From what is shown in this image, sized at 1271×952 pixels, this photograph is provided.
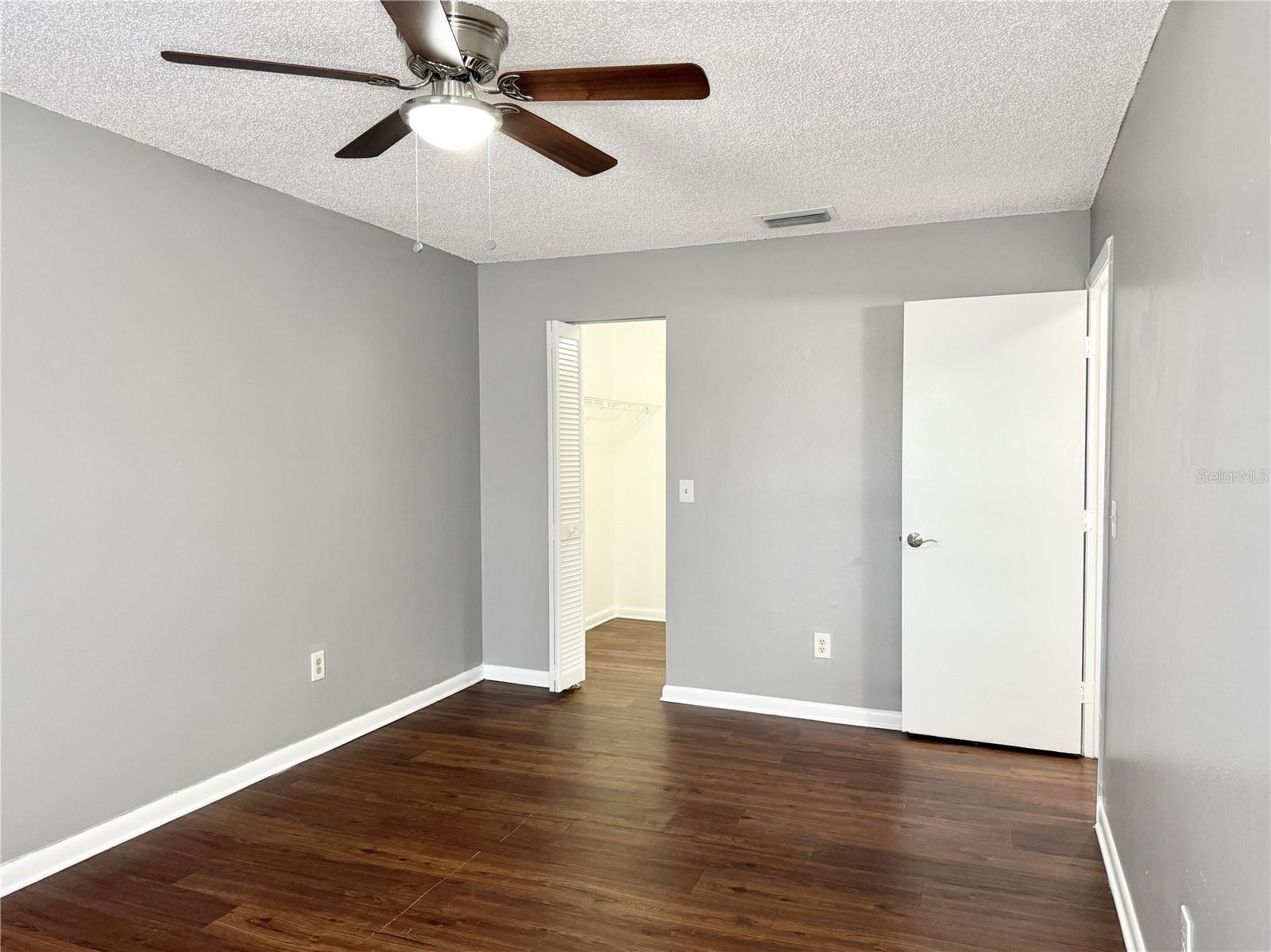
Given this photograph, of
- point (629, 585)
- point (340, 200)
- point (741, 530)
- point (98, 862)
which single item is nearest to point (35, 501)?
point (98, 862)

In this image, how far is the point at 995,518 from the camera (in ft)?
12.3

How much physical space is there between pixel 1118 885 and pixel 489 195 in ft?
10.5

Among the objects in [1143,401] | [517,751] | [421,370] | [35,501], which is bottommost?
[517,751]

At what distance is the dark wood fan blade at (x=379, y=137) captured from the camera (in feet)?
7.03

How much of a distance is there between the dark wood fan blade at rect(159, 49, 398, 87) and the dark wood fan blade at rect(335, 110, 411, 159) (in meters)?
0.15

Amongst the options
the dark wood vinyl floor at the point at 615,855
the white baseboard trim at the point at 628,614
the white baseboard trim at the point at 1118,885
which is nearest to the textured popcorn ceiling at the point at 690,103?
the white baseboard trim at the point at 1118,885

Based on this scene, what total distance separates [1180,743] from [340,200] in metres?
3.42

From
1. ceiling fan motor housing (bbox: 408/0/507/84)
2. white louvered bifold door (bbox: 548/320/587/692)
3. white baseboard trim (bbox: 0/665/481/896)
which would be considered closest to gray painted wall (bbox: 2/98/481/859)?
white baseboard trim (bbox: 0/665/481/896)

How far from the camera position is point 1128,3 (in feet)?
6.51

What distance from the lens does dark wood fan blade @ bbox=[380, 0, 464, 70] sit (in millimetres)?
1624

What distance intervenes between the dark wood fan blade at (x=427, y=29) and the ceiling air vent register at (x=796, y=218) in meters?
2.13

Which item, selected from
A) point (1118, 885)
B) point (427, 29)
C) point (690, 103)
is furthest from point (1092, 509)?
point (427, 29)

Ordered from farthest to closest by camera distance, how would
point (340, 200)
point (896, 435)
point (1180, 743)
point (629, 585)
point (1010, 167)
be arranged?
1. point (629, 585)
2. point (896, 435)
3. point (340, 200)
4. point (1010, 167)
5. point (1180, 743)

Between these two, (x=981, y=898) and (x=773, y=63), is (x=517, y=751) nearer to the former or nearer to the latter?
(x=981, y=898)
